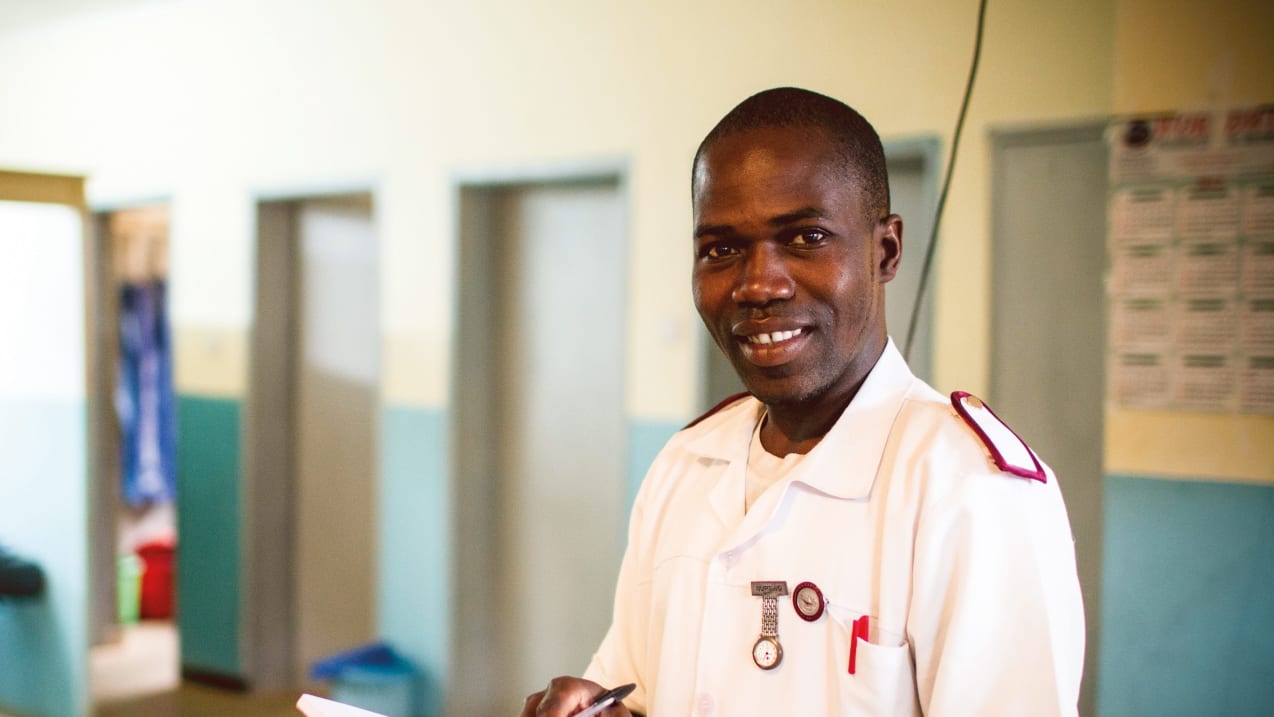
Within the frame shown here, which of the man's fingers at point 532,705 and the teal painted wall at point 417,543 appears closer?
the man's fingers at point 532,705

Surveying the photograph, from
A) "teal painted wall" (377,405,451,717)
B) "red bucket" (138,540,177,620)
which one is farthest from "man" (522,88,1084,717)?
"red bucket" (138,540,177,620)

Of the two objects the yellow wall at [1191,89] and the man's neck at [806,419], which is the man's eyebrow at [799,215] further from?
the yellow wall at [1191,89]

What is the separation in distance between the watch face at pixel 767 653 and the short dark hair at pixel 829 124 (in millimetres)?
459

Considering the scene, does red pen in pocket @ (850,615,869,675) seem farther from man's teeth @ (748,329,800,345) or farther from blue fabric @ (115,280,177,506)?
blue fabric @ (115,280,177,506)

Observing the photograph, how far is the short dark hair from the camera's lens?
97 centimetres

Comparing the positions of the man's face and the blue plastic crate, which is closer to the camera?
the man's face

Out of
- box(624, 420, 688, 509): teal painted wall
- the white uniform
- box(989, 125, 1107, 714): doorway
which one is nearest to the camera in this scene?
the white uniform

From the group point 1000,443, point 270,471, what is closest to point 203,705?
point 270,471

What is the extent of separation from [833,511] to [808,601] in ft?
0.31

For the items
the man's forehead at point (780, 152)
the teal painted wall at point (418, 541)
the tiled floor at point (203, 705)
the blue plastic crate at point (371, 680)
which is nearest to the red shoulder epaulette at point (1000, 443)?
the man's forehead at point (780, 152)

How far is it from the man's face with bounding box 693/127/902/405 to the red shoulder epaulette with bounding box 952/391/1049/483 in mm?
133

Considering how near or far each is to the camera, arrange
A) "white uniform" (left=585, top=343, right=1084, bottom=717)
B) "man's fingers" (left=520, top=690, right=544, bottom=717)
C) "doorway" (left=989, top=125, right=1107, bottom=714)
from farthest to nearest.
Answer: "doorway" (left=989, top=125, right=1107, bottom=714)
"man's fingers" (left=520, top=690, right=544, bottom=717)
"white uniform" (left=585, top=343, right=1084, bottom=717)

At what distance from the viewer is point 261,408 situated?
405 centimetres

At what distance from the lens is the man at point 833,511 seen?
83 centimetres
